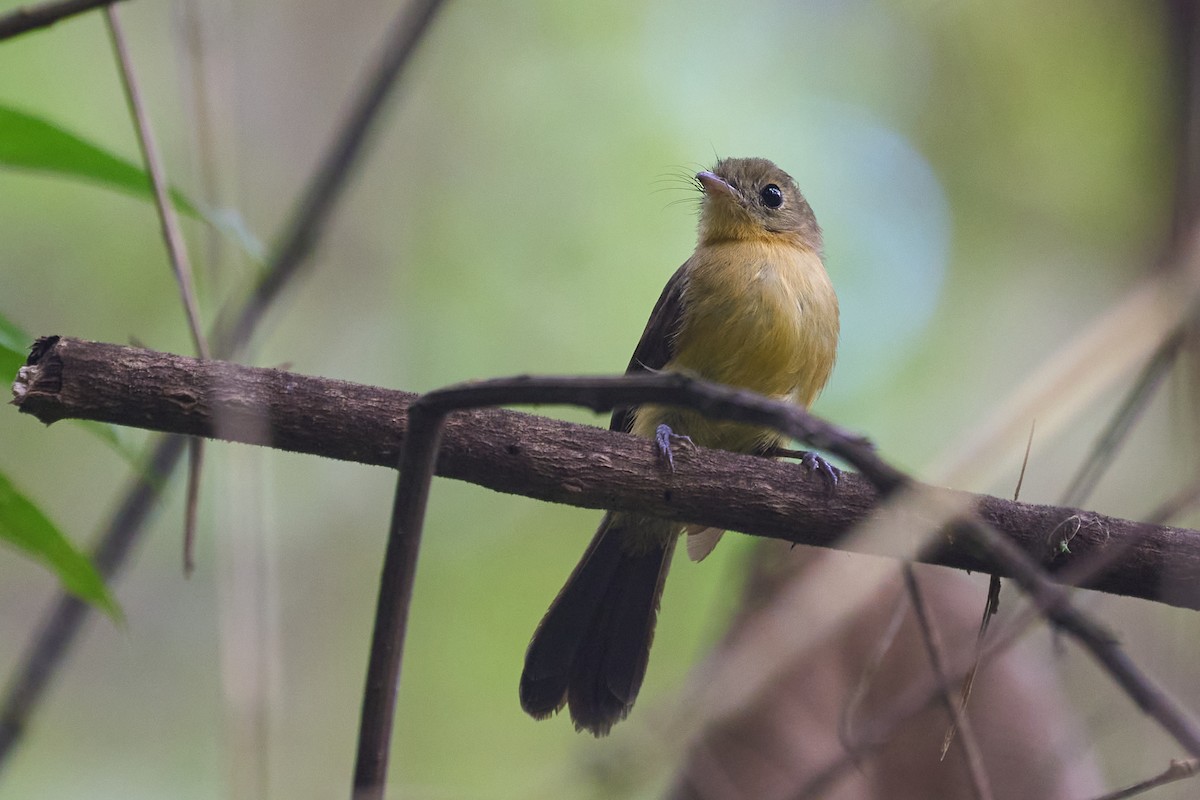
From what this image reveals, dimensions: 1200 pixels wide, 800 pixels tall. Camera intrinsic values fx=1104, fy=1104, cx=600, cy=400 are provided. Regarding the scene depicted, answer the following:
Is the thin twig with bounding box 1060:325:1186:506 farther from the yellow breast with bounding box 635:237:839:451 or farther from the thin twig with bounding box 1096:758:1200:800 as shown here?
the yellow breast with bounding box 635:237:839:451

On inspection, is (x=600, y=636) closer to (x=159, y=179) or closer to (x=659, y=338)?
(x=659, y=338)

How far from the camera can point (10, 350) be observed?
1981 millimetres

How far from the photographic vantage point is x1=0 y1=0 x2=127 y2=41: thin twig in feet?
6.15

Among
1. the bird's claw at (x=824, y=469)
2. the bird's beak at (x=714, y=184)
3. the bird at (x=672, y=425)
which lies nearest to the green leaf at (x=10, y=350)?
the bird's claw at (x=824, y=469)

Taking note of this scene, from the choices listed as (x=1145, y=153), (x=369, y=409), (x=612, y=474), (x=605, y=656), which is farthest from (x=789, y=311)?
(x=1145, y=153)

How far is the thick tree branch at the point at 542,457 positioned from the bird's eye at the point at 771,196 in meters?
2.35

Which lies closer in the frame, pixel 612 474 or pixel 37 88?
pixel 612 474

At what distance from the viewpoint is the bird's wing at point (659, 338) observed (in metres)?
4.14

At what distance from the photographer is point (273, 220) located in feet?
23.4

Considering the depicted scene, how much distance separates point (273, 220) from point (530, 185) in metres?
1.81

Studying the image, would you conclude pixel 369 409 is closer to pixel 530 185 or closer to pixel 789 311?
pixel 789 311

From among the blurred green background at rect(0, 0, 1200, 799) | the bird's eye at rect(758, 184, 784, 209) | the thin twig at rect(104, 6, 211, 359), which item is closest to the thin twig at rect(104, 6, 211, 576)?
the thin twig at rect(104, 6, 211, 359)

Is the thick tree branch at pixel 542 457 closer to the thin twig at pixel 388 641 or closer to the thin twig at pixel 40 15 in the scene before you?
the thin twig at pixel 40 15

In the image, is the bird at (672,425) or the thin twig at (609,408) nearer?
the thin twig at (609,408)
